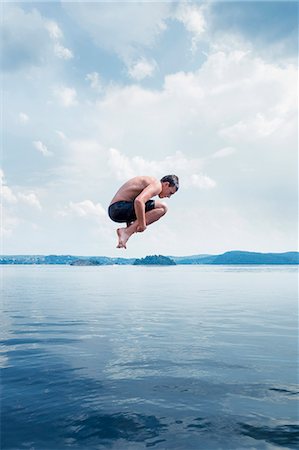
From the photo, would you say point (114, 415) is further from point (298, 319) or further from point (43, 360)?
point (298, 319)

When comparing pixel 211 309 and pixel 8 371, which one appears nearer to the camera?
→ pixel 8 371

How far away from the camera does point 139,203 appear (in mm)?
5371

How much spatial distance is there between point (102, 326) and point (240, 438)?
1645cm

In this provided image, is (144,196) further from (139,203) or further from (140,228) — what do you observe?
(140,228)

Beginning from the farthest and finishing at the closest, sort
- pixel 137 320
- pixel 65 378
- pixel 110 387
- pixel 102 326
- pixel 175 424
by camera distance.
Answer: pixel 137 320
pixel 102 326
pixel 65 378
pixel 110 387
pixel 175 424

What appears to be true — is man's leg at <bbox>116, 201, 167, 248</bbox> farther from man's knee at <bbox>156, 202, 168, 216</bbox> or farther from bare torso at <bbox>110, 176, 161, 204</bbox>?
bare torso at <bbox>110, 176, 161, 204</bbox>

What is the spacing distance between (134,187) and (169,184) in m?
0.57

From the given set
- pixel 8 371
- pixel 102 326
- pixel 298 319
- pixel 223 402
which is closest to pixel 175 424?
pixel 223 402

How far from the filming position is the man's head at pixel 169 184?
547 cm

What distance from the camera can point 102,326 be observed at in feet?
78.3

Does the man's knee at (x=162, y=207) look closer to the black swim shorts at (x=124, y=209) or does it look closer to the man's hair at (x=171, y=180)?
the black swim shorts at (x=124, y=209)

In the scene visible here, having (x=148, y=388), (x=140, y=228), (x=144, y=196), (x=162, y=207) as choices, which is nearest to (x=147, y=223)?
(x=140, y=228)

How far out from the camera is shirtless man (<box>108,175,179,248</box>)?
5.43m

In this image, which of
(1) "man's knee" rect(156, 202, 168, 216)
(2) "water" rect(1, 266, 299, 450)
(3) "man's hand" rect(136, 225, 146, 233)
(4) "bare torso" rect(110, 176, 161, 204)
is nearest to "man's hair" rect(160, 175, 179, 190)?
(4) "bare torso" rect(110, 176, 161, 204)
